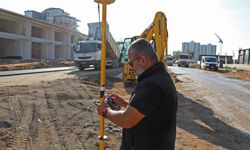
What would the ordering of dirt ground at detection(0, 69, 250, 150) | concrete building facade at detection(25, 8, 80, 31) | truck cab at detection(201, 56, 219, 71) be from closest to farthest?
dirt ground at detection(0, 69, 250, 150), truck cab at detection(201, 56, 219, 71), concrete building facade at detection(25, 8, 80, 31)

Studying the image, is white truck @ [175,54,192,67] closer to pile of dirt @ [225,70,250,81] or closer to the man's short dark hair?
pile of dirt @ [225,70,250,81]

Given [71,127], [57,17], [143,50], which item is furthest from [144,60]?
[57,17]

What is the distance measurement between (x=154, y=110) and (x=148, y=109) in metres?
0.10

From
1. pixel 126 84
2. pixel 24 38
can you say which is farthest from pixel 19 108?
pixel 24 38

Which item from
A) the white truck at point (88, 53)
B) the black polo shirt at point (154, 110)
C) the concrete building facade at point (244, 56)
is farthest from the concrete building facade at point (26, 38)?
the black polo shirt at point (154, 110)

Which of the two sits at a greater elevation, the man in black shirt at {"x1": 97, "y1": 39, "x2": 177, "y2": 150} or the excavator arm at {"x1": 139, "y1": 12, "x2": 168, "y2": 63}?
the excavator arm at {"x1": 139, "y1": 12, "x2": 168, "y2": 63}

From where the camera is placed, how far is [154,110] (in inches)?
104

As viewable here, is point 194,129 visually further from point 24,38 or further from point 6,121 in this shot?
point 24,38

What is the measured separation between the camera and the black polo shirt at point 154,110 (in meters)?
2.56

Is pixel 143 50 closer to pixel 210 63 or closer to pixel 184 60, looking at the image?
pixel 210 63

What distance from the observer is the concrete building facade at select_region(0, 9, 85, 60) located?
176 feet

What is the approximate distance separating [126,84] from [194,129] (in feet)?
32.4

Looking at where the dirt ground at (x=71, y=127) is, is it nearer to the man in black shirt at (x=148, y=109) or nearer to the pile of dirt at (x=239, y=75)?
the man in black shirt at (x=148, y=109)

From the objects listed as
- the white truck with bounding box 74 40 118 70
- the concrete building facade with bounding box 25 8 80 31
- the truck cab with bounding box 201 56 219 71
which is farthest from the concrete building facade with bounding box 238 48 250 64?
the white truck with bounding box 74 40 118 70
